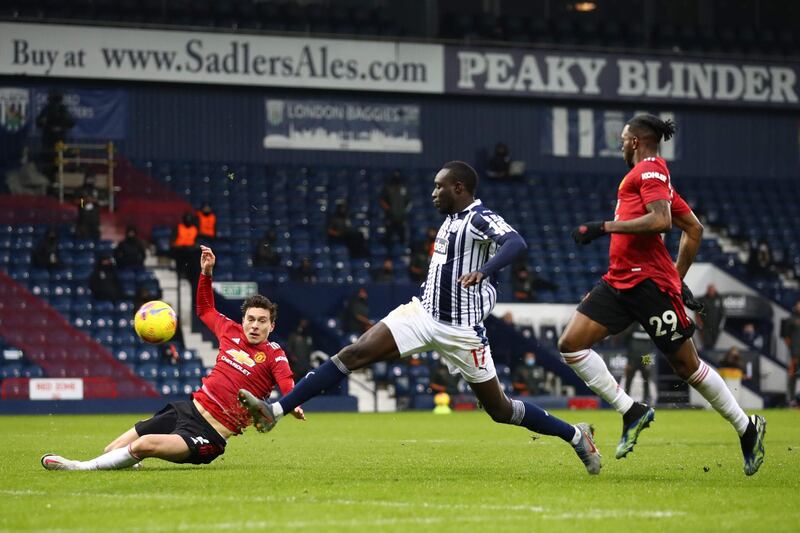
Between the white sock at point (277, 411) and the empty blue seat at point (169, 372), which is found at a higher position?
the white sock at point (277, 411)

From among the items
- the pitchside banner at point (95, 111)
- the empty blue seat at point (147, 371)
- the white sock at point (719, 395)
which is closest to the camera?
the white sock at point (719, 395)

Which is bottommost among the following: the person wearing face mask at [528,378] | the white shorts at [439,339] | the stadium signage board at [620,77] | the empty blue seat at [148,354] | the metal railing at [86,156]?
the person wearing face mask at [528,378]

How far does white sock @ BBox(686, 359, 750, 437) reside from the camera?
10.1 meters

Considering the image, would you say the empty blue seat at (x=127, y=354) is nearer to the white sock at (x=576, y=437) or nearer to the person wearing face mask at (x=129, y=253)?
the person wearing face mask at (x=129, y=253)

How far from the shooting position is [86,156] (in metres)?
32.5

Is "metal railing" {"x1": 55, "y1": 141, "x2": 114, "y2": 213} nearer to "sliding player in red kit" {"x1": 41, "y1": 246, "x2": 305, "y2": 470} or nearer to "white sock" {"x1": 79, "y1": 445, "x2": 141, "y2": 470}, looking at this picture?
"sliding player in red kit" {"x1": 41, "y1": 246, "x2": 305, "y2": 470}

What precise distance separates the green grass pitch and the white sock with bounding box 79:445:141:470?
0.31 ft

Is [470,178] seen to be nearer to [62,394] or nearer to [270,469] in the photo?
[270,469]

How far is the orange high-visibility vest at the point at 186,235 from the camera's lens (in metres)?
28.4

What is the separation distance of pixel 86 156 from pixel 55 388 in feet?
26.8

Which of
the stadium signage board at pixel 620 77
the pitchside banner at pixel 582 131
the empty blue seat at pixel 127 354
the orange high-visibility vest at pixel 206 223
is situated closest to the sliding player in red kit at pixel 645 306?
the empty blue seat at pixel 127 354

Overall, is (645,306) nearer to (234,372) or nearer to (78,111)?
(234,372)

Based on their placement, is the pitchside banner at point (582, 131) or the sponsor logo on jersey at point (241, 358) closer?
the sponsor logo on jersey at point (241, 358)

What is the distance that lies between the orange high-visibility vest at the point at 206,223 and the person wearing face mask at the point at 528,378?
6.81m
